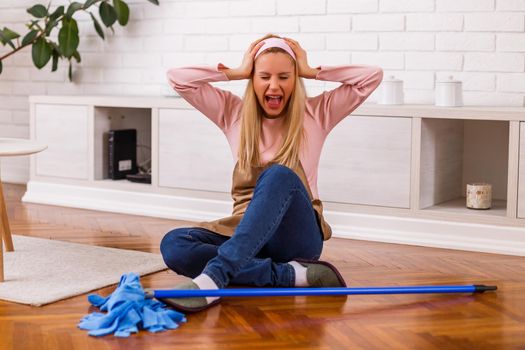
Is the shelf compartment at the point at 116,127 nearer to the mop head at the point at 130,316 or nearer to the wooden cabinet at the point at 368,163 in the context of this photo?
the wooden cabinet at the point at 368,163

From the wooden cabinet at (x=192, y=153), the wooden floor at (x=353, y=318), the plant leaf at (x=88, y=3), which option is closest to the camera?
the wooden floor at (x=353, y=318)

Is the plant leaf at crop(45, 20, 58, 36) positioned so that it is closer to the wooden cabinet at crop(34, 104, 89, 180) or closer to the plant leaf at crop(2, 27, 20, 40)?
the plant leaf at crop(2, 27, 20, 40)

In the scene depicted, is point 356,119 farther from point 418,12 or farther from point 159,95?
point 159,95

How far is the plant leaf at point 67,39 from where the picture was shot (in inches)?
199

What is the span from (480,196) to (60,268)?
1805 millimetres

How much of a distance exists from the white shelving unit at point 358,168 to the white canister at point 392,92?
18 centimetres

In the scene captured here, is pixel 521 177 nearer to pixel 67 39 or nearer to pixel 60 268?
pixel 60 268

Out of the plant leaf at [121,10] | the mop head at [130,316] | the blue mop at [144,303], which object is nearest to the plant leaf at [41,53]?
the plant leaf at [121,10]

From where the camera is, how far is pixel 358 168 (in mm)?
4008

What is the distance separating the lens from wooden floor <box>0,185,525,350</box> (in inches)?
93.0

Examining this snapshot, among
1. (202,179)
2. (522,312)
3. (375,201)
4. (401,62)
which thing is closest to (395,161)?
(375,201)

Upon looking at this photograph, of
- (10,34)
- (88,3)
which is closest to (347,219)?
(88,3)

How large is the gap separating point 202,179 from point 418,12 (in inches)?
52.1

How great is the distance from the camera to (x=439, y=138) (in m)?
3.99
